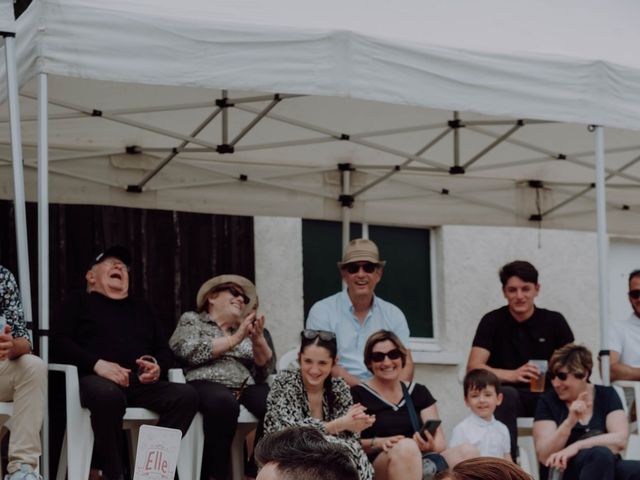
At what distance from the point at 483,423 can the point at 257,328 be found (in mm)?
1375

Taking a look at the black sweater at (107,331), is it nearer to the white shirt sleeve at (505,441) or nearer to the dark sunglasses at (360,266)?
the dark sunglasses at (360,266)

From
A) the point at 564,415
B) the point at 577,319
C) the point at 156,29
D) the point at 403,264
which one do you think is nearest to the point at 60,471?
the point at 156,29

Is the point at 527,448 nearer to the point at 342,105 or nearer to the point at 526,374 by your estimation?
the point at 526,374

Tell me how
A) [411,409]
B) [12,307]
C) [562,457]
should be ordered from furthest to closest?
[411,409] < [562,457] < [12,307]

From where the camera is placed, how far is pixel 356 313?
872 centimetres

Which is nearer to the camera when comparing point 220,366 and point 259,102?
point 220,366

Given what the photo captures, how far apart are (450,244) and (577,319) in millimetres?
1520

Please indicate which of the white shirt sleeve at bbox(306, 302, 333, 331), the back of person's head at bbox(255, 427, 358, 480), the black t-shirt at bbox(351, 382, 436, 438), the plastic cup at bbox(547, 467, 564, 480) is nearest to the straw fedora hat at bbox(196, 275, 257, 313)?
the white shirt sleeve at bbox(306, 302, 333, 331)

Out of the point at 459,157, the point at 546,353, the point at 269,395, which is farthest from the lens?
the point at 459,157

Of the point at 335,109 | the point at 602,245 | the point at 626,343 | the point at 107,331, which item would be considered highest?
the point at 335,109

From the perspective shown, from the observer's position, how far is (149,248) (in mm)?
11234

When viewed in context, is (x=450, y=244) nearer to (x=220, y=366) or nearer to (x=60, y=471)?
(x=220, y=366)

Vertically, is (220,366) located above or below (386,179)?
below

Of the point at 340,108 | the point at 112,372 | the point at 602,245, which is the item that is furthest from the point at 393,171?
the point at 112,372
